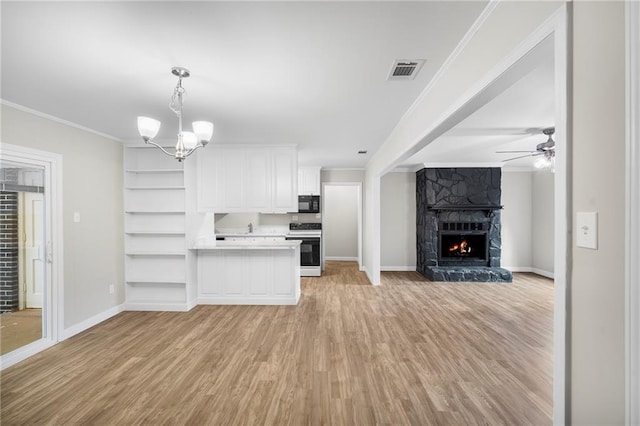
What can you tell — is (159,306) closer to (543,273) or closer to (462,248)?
(462,248)

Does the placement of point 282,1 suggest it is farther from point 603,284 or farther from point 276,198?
point 276,198

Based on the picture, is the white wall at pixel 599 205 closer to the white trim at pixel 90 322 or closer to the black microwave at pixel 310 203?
the white trim at pixel 90 322

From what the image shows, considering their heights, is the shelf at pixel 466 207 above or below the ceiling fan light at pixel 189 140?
below

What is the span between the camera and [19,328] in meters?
3.05

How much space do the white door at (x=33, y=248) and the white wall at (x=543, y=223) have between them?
28.4 feet

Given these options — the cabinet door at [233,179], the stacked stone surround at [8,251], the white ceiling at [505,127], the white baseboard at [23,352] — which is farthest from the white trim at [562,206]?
the stacked stone surround at [8,251]

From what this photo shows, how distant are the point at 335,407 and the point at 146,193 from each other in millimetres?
4002

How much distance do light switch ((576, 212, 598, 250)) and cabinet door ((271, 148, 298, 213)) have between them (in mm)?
3870

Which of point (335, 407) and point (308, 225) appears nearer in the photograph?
point (335, 407)

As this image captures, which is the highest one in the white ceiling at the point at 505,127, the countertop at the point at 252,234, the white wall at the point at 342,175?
the white ceiling at the point at 505,127

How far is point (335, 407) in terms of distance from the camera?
210 cm

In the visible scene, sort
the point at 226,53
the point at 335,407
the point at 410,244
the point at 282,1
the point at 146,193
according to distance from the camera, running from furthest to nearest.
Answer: the point at 410,244 → the point at 146,193 → the point at 335,407 → the point at 226,53 → the point at 282,1

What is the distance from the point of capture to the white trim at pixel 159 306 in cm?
425
